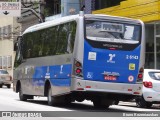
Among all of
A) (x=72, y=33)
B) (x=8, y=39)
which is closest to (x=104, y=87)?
(x=72, y=33)

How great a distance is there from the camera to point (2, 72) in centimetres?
4541

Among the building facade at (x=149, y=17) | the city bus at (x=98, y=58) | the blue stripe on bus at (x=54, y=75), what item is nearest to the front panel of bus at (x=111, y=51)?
the city bus at (x=98, y=58)

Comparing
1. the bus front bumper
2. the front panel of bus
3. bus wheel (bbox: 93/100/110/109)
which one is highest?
the front panel of bus

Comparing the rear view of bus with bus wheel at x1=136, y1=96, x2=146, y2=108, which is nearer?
the rear view of bus

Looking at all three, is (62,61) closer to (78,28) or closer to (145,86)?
(78,28)

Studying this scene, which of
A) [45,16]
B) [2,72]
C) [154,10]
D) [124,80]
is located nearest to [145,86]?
[124,80]

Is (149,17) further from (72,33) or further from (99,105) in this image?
(72,33)

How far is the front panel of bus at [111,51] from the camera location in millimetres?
19312

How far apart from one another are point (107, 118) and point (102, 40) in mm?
3747

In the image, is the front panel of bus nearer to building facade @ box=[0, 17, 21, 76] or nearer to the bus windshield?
the bus windshield

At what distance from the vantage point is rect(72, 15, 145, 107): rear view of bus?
19.2 metres

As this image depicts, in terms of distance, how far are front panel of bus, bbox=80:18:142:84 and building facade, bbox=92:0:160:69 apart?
11.0 meters

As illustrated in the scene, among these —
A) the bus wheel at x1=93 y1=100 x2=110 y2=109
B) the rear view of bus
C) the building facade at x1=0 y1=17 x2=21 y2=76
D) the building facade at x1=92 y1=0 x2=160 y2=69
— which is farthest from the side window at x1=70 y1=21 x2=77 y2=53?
the building facade at x1=0 y1=17 x2=21 y2=76

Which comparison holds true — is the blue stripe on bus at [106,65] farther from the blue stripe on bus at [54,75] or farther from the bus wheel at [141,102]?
the bus wheel at [141,102]
